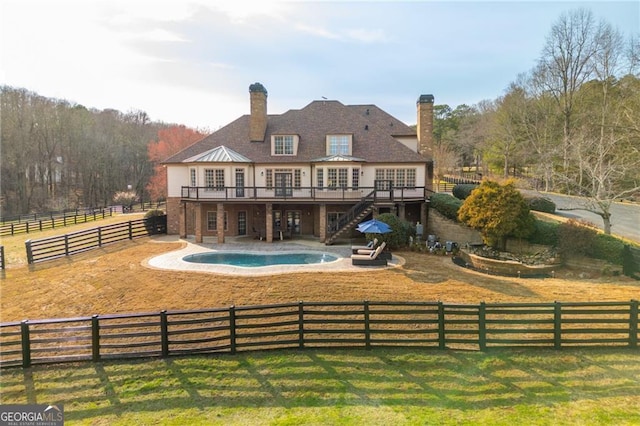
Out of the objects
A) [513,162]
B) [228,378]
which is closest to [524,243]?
[228,378]

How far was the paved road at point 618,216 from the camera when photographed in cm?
1786

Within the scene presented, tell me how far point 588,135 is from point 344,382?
2777cm

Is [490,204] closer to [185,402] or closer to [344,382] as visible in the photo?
[344,382]

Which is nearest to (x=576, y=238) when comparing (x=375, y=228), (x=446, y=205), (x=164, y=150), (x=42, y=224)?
(x=446, y=205)

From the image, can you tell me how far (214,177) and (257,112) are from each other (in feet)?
18.6

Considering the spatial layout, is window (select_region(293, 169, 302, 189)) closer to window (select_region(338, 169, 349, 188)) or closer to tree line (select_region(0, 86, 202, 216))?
window (select_region(338, 169, 349, 188))

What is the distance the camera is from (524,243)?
57.7 ft

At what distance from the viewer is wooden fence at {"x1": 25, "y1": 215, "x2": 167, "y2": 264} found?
1767 cm

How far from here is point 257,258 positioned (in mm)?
17328

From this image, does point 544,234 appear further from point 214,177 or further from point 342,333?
point 214,177

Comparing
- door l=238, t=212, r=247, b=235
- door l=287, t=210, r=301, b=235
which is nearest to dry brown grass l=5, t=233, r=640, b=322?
door l=238, t=212, r=247, b=235

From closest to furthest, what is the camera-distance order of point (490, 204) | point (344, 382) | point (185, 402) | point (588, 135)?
point (185, 402) → point (344, 382) → point (490, 204) → point (588, 135)

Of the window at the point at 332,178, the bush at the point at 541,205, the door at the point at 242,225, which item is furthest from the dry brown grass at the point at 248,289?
the door at the point at 242,225

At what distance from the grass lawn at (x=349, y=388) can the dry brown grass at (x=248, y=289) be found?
3.40 m
